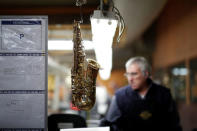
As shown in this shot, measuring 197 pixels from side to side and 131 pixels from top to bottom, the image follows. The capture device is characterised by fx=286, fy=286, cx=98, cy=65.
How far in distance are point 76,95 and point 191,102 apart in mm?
5195

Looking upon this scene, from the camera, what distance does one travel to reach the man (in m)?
3.35

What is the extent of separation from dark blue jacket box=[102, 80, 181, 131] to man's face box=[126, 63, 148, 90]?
0.12 metres

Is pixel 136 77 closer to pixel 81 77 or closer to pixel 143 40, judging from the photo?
pixel 81 77

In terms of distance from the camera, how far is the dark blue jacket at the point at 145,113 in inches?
132

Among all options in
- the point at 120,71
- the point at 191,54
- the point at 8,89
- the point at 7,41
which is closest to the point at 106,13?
the point at 7,41

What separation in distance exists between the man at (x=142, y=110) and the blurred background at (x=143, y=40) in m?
0.61

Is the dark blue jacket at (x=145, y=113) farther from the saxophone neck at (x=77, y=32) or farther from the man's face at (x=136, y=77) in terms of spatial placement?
the saxophone neck at (x=77, y=32)

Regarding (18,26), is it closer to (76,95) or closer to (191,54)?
(76,95)

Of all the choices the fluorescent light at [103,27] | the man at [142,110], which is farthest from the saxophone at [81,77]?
the man at [142,110]

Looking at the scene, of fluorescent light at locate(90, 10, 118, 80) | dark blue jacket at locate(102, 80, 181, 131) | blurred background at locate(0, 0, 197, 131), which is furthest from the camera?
dark blue jacket at locate(102, 80, 181, 131)

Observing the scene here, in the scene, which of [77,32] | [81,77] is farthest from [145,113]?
[77,32]

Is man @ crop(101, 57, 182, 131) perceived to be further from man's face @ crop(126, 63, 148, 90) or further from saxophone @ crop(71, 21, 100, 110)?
saxophone @ crop(71, 21, 100, 110)

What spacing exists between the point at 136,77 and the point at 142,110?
1.50 feet

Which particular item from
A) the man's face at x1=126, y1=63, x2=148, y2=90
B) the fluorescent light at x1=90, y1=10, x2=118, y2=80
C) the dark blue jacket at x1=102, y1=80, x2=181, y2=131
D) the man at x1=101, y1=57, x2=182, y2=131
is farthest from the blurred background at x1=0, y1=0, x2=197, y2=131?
the dark blue jacket at x1=102, y1=80, x2=181, y2=131
